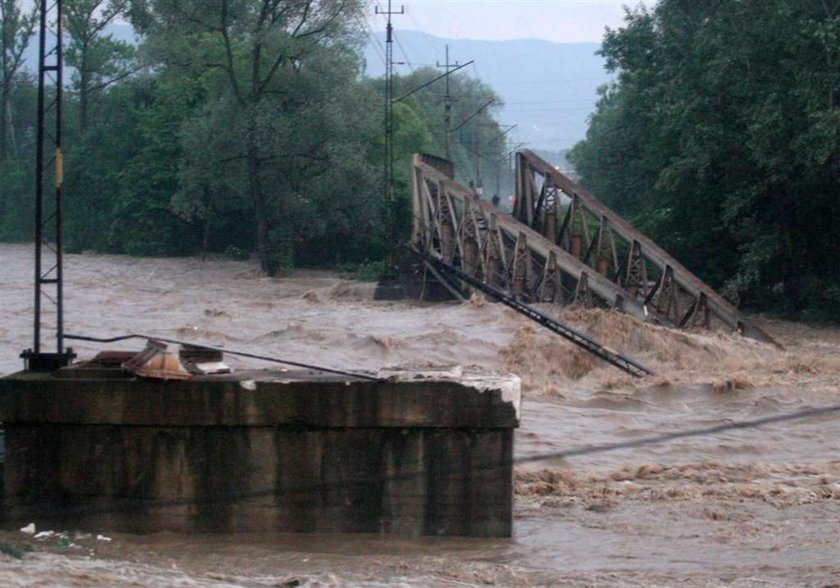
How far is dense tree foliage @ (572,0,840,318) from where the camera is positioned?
2625cm

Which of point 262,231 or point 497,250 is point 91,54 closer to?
point 262,231

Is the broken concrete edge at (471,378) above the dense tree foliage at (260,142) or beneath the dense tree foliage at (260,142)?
beneath

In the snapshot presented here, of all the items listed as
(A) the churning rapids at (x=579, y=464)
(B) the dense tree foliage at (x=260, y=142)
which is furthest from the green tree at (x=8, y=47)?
(A) the churning rapids at (x=579, y=464)

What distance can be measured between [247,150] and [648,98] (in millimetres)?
15744

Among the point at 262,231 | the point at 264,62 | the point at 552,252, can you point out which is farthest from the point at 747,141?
the point at 264,62

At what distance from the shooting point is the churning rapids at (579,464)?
8.76 m

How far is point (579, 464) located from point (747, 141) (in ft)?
53.9

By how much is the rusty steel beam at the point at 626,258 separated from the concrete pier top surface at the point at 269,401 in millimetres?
16927

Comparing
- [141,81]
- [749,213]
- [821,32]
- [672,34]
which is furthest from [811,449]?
[141,81]

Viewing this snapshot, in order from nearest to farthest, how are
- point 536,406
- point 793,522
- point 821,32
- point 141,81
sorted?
point 793,522
point 536,406
point 821,32
point 141,81

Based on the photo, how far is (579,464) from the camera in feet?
44.9

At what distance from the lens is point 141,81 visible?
6359 centimetres

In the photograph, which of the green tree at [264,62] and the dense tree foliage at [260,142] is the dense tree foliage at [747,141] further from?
the green tree at [264,62]

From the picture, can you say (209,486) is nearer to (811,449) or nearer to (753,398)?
(811,449)
